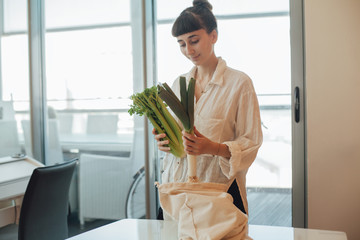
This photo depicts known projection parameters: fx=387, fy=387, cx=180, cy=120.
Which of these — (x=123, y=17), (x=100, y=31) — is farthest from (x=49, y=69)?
(x=123, y=17)

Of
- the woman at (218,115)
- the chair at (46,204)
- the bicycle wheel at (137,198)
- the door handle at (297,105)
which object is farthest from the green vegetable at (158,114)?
the bicycle wheel at (137,198)

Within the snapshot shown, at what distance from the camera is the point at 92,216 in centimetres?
313

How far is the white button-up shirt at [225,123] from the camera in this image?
1.45 meters

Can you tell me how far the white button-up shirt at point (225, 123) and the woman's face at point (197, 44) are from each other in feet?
0.29

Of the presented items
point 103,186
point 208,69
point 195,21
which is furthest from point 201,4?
point 103,186

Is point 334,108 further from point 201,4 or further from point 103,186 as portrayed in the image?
point 103,186

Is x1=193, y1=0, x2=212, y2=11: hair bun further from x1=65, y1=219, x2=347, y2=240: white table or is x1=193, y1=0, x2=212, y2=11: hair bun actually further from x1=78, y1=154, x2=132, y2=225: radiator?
x1=78, y1=154, x2=132, y2=225: radiator

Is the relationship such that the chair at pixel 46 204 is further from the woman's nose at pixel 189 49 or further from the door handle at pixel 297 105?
the door handle at pixel 297 105

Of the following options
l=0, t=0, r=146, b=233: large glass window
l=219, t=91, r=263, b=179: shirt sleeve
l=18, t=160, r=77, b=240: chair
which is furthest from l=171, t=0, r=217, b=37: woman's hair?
l=0, t=0, r=146, b=233: large glass window

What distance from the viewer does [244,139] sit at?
1.44 metres

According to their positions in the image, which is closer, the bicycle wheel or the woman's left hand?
the woman's left hand

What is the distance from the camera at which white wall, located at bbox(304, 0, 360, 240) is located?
7.68ft

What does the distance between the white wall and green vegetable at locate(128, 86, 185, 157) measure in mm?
1254

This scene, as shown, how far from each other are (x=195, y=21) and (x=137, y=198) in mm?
1759
